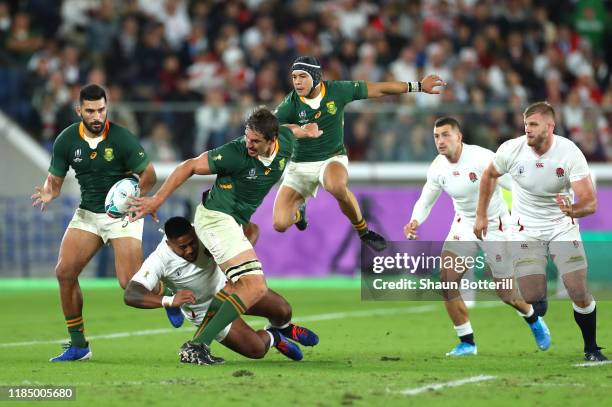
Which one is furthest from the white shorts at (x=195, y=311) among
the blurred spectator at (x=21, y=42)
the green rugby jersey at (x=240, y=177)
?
the blurred spectator at (x=21, y=42)

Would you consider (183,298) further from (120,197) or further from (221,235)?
(120,197)

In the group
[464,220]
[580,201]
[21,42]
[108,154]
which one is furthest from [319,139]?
[21,42]

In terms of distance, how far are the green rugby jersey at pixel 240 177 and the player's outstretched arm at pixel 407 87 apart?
201 cm

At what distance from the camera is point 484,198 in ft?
36.1

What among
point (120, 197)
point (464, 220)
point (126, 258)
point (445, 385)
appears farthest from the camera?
point (464, 220)

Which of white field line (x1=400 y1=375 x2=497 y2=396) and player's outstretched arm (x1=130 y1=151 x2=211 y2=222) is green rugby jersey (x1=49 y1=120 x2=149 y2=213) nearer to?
player's outstretched arm (x1=130 y1=151 x2=211 y2=222)

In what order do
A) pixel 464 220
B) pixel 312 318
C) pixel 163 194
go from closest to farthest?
pixel 163 194 < pixel 464 220 < pixel 312 318

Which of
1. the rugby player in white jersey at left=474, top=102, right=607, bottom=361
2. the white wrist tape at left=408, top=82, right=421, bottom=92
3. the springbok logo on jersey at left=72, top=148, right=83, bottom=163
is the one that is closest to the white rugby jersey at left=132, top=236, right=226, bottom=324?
the springbok logo on jersey at left=72, top=148, right=83, bottom=163

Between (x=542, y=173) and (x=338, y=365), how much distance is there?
2600 millimetres

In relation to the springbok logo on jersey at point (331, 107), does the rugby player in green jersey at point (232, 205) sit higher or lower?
lower

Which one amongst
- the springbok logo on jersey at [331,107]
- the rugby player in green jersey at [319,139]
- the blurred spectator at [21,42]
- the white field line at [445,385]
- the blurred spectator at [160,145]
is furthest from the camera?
the blurred spectator at [21,42]

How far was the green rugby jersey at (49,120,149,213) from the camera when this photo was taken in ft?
36.2

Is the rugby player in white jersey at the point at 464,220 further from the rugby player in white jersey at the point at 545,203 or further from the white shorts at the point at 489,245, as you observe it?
the rugby player in white jersey at the point at 545,203

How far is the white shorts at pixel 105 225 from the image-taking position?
1099 cm
